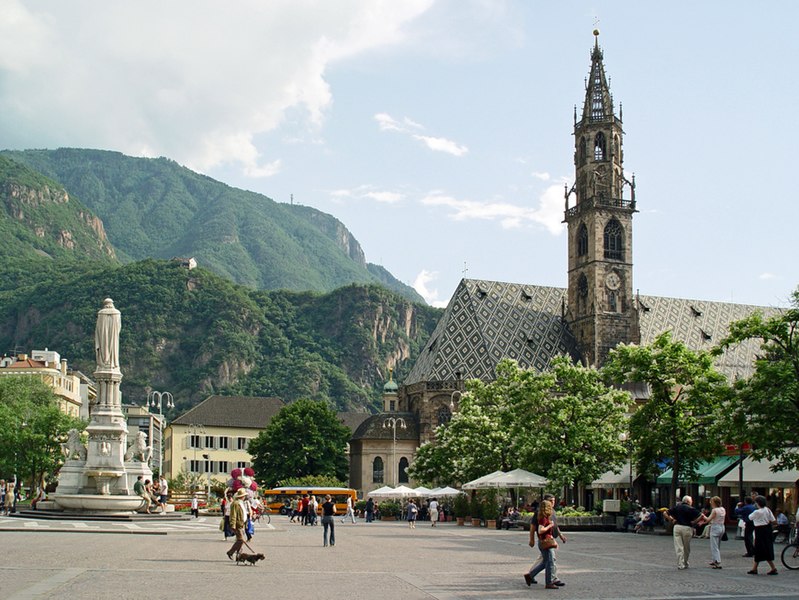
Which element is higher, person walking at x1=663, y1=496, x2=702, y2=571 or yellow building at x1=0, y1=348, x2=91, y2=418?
yellow building at x1=0, y1=348, x2=91, y2=418

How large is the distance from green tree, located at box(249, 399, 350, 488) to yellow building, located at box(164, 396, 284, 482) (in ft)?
56.7

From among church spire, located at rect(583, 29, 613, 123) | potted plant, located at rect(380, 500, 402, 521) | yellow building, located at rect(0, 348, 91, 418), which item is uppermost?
church spire, located at rect(583, 29, 613, 123)

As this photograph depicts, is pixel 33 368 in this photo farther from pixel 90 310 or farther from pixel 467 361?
pixel 90 310

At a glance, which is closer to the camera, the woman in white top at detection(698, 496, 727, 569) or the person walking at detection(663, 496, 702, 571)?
the person walking at detection(663, 496, 702, 571)

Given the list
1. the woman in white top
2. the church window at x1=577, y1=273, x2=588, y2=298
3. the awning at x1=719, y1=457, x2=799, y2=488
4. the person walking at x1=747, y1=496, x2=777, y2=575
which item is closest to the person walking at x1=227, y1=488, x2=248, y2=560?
A: the woman in white top

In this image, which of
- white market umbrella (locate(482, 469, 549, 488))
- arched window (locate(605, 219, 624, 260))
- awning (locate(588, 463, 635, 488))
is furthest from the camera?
arched window (locate(605, 219, 624, 260))

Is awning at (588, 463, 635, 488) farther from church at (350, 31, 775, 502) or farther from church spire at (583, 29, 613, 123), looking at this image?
church spire at (583, 29, 613, 123)

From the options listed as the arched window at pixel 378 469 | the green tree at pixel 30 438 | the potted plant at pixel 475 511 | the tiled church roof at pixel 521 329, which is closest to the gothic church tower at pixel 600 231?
the tiled church roof at pixel 521 329

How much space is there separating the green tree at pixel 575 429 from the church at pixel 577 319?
45625 mm

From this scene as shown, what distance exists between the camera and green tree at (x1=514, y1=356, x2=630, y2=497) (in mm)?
51469

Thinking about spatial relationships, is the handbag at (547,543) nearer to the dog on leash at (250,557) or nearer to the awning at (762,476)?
the dog on leash at (250,557)

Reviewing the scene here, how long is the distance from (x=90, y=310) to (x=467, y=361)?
117214mm

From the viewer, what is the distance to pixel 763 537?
22844 mm

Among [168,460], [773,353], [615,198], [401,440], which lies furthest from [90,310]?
[773,353]
